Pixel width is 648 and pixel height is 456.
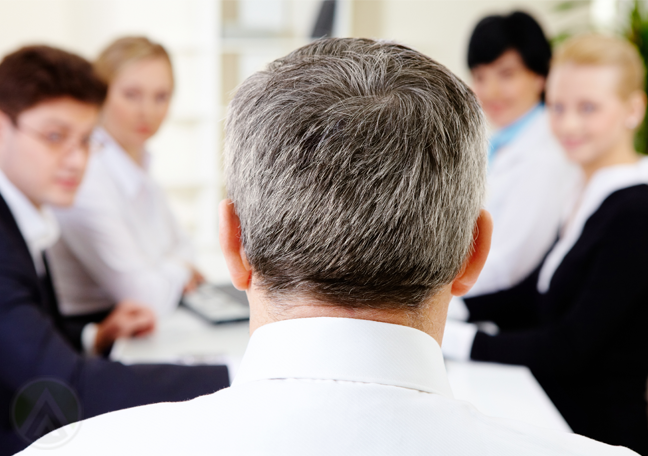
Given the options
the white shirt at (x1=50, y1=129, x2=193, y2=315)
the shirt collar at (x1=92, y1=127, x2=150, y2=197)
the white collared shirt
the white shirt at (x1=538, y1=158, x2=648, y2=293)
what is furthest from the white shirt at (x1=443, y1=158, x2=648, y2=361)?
the shirt collar at (x1=92, y1=127, x2=150, y2=197)

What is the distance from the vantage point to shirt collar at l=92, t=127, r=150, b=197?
194 cm

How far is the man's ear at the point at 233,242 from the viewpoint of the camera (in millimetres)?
601

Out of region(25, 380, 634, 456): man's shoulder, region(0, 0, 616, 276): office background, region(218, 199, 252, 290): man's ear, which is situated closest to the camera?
region(25, 380, 634, 456): man's shoulder

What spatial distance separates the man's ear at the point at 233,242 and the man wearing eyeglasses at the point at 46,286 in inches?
24.4

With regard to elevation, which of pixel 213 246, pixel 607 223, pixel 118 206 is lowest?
pixel 213 246

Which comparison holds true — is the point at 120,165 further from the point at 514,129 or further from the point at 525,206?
the point at 514,129

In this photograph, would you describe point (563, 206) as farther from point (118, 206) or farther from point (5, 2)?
point (5, 2)

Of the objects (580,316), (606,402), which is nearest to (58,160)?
(580,316)

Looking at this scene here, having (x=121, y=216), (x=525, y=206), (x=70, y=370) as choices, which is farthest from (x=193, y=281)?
(x=525, y=206)

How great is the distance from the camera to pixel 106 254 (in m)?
1.77

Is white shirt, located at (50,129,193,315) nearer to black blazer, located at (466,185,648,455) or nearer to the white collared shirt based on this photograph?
the white collared shirt

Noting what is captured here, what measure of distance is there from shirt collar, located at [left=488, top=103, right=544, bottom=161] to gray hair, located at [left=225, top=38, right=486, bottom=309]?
1.84 metres

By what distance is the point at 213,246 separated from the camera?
4.30 metres

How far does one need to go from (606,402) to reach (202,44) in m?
3.55
